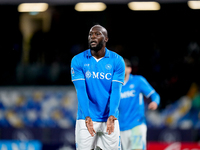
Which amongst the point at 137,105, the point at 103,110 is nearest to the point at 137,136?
the point at 137,105

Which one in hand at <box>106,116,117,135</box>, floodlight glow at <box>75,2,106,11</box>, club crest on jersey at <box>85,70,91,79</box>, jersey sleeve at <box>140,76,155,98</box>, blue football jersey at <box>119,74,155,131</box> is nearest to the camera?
hand at <box>106,116,117,135</box>

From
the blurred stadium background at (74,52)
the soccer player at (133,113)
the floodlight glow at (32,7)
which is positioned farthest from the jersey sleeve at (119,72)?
the floodlight glow at (32,7)

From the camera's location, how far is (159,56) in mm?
9516

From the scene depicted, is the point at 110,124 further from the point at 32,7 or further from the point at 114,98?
the point at 32,7

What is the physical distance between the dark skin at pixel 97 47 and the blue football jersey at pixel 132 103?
5.98 ft

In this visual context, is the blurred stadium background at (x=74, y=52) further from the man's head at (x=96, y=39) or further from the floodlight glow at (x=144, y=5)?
the man's head at (x=96, y=39)

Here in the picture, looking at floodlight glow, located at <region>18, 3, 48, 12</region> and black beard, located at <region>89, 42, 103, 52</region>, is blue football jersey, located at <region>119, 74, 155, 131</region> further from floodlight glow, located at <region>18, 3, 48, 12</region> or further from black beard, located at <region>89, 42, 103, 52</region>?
floodlight glow, located at <region>18, 3, 48, 12</region>

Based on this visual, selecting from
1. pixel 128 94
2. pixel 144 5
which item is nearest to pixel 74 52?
pixel 144 5

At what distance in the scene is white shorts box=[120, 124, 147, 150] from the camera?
5785 millimetres

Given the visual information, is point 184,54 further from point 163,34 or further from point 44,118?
point 44,118

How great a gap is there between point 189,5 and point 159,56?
1.39 metres

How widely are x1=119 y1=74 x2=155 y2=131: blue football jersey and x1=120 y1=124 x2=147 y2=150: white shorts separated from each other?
7 cm

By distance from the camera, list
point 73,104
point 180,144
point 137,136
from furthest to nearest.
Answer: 1. point 73,104
2. point 180,144
3. point 137,136

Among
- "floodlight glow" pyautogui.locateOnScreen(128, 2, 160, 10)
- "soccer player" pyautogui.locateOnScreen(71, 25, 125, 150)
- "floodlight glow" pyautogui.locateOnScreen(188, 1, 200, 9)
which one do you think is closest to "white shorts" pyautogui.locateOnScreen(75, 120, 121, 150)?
"soccer player" pyautogui.locateOnScreen(71, 25, 125, 150)
